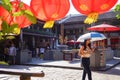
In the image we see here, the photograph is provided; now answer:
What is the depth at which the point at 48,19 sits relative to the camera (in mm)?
4289

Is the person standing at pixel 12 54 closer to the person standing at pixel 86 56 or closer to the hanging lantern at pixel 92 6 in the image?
the person standing at pixel 86 56

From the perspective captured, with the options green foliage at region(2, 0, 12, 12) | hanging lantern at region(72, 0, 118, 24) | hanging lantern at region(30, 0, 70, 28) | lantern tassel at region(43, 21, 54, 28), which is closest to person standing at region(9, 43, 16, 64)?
lantern tassel at region(43, 21, 54, 28)

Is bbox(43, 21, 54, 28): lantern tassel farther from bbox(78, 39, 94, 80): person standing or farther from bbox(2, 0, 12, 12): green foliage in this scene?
bbox(78, 39, 94, 80): person standing

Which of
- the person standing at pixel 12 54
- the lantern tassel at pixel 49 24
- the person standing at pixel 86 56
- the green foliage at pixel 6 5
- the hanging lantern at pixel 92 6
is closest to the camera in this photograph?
the green foliage at pixel 6 5

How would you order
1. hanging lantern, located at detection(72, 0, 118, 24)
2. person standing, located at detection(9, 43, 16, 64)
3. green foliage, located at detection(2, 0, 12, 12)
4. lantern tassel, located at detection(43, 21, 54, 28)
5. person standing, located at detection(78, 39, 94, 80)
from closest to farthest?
green foliage, located at detection(2, 0, 12, 12), hanging lantern, located at detection(72, 0, 118, 24), lantern tassel, located at detection(43, 21, 54, 28), person standing, located at detection(78, 39, 94, 80), person standing, located at detection(9, 43, 16, 64)

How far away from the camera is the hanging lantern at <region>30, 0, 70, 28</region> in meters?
3.99

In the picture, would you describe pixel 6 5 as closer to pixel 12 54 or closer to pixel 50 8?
pixel 50 8

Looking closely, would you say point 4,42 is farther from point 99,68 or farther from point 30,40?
point 30,40

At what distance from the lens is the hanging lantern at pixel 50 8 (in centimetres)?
399

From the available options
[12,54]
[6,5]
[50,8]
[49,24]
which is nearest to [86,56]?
[49,24]

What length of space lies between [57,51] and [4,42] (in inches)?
773

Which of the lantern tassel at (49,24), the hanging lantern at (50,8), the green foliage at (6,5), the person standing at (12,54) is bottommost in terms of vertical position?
the person standing at (12,54)

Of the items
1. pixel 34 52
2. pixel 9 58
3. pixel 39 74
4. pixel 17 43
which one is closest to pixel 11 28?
pixel 39 74

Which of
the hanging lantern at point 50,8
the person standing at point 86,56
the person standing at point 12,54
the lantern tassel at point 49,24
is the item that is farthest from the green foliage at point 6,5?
the person standing at point 12,54
